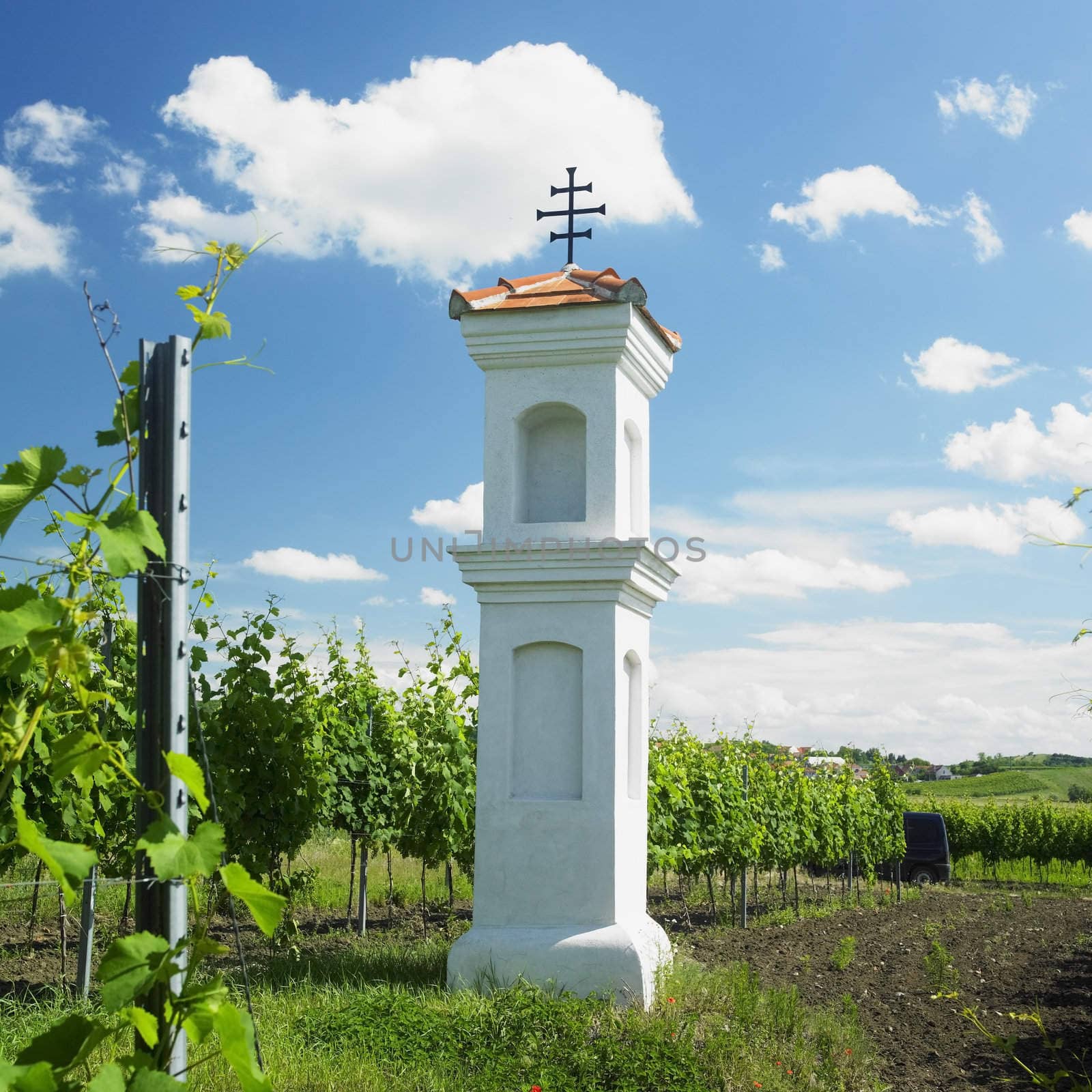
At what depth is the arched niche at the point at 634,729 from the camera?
859cm

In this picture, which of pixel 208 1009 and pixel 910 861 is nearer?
pixel 208 1009

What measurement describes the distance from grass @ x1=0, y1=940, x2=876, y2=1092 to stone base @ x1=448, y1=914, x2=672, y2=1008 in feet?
0.64

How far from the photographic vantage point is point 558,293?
8.55m

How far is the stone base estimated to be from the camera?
7.48 metres

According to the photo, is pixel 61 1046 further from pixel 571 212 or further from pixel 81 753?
pixel 571 212

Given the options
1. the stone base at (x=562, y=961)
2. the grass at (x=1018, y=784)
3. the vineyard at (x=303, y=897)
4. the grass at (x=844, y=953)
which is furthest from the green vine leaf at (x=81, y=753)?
the grass at (x=1018, y=784)

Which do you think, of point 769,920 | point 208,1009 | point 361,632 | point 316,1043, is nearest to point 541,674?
point 316,1043

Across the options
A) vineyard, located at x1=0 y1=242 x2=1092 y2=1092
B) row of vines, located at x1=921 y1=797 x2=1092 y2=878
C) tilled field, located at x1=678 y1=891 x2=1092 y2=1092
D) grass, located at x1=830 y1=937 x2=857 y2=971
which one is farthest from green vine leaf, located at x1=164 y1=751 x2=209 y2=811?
row of vines, located at x1=921 y1=797 x2=1092 y2=878

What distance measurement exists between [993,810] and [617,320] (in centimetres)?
2843

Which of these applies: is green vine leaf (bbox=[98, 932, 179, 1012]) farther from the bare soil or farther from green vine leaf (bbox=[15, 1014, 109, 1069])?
the bare soil

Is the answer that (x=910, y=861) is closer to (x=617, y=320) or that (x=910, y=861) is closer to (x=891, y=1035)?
(x=891, y=1035)

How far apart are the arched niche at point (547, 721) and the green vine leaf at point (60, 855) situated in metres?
6.00

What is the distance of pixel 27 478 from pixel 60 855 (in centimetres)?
86

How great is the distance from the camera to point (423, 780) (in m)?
11.3
